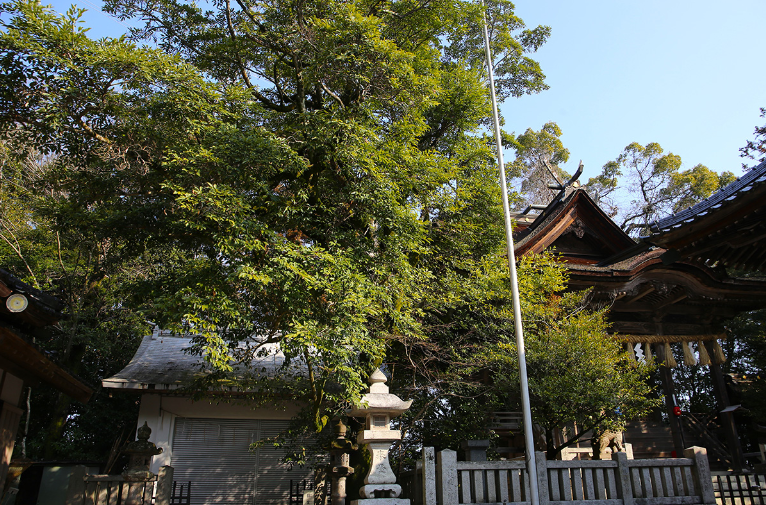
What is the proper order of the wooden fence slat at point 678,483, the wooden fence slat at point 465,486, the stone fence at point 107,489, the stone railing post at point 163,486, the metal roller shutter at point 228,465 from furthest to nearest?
the metal roller shutter at point 228,465 → the stone railing post at point 163,486 → the wooden fence slat at point 678,483 → the stone fence at point 107,489 → the wooden fence slat at point 465,486

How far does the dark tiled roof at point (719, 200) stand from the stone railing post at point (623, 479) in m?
3.75

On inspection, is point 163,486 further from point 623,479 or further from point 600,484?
point 623,479

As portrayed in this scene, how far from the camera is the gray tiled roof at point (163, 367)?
11930mm

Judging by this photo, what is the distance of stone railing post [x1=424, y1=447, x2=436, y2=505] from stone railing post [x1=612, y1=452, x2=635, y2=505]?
2943 mm

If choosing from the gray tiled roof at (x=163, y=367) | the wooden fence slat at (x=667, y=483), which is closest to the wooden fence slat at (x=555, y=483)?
the wooden fence slat at (x=667, y=483)

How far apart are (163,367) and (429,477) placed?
8.30m

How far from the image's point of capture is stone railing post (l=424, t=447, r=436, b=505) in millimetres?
7465

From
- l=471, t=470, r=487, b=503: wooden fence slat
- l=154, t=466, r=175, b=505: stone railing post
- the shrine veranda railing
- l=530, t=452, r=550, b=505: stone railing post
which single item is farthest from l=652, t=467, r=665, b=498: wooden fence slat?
l=154, t=466, r=175, b=505: stone railing post

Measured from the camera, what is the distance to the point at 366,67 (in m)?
9.48

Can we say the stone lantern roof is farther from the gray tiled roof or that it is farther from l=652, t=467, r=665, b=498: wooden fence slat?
l=652, t=467, r=665, b=498: wooden fence slat

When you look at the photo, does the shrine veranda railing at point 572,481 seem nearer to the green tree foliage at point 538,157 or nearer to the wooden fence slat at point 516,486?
the wooden fence slat at point 516,486

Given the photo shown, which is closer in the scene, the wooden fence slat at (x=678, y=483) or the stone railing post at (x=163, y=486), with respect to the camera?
the wooden fence slat at (x=678, y=483)

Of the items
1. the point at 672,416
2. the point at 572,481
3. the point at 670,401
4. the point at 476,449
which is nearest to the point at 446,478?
the point at 572,481

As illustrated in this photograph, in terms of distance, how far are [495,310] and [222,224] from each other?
629 centimetres
